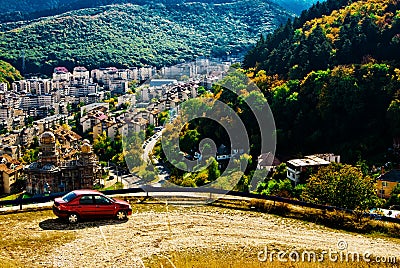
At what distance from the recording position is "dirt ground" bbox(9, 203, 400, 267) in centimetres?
645

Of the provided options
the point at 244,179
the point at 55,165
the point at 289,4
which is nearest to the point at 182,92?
the point at 55,165

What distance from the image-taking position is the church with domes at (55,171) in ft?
74.2

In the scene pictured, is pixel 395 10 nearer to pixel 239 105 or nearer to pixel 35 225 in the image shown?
pixel 239 105

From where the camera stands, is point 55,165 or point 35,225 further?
point 55,165

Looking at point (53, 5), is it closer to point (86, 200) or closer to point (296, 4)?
point (296, 4)

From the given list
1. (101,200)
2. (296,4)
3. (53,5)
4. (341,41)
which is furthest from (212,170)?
(53,5)

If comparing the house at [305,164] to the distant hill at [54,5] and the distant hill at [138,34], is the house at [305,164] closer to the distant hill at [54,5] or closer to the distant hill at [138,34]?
the distant hill at [138,34]

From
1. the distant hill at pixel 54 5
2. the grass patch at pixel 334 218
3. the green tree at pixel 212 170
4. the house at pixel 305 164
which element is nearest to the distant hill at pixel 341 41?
the house at pixel 305 164

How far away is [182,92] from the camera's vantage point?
40375mm

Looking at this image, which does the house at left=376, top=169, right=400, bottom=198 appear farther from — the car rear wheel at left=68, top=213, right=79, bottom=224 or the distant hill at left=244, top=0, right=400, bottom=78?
the car rear wheel at left=68, top=213, right=79, bottom=224

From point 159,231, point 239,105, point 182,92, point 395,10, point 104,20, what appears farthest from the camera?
point 104,20

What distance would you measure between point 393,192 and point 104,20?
7930 centimetres

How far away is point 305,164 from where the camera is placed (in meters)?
18.9

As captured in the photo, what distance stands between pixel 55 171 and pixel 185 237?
1663 centimetres
